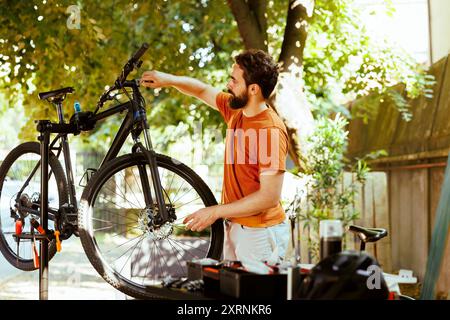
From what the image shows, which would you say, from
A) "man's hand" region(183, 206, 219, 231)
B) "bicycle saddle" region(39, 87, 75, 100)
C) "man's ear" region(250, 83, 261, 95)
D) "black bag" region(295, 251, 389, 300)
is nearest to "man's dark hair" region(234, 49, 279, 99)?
"man's ear" region(250, 83, 261, 95)

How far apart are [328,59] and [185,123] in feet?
5.02

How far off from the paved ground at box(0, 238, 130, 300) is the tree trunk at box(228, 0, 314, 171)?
152 centimetres

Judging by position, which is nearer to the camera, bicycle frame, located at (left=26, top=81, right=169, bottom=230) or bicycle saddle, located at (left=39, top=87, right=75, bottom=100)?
bicycle frame, located at (left=26, top=81, right=169, bottom=230)

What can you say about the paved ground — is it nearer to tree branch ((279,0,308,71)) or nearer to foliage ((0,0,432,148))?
foliage ((0,0,432,148))

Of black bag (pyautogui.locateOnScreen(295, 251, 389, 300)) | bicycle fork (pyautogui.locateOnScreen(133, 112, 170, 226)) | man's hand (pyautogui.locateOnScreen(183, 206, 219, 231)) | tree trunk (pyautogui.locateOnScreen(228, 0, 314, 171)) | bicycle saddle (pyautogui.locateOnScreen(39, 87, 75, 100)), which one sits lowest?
black bag (pyautogui.locateOnScreen(295, 251, 389, 300))

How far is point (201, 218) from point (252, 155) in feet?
1.19

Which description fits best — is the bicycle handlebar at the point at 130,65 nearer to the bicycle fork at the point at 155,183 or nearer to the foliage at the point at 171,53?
the bicycle fork at the point at 155,183

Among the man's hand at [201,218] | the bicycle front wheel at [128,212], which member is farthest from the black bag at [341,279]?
the man's hand at [201,218]

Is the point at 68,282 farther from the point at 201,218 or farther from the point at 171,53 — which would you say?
the point at 201,218

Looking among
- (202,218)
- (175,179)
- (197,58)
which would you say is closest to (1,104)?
Answer: (197,58)

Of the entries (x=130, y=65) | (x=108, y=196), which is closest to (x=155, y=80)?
(x=130, y=65)

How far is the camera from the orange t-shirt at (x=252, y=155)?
8.27 ft

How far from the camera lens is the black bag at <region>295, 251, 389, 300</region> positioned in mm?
1771

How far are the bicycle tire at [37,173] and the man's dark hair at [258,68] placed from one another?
2.62 feet
